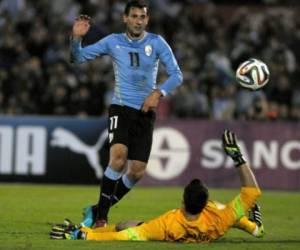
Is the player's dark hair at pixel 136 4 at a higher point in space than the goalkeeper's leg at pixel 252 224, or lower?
higher

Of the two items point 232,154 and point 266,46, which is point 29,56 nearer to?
point 266,46

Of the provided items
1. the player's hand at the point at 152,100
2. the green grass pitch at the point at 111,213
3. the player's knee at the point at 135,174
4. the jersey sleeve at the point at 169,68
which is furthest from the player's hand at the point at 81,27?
the green grass pitch at the point at 111,213

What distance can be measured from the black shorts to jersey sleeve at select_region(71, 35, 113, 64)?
611 millimetres

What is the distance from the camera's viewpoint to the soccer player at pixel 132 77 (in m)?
9.77

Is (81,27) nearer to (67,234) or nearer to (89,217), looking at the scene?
(89,217)

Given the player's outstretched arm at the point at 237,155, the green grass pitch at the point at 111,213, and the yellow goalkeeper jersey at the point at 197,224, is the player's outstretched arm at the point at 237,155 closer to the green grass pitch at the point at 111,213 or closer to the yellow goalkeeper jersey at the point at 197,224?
the yellow goalkeeper jersey at the point at 197,224

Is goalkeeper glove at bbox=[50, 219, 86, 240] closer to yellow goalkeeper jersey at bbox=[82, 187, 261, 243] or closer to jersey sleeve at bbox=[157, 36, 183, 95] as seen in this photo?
yellow goalkeeper jersey at bbox=[82, 187, 261, 243]

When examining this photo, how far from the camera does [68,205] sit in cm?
1294

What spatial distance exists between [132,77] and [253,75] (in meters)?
1.46

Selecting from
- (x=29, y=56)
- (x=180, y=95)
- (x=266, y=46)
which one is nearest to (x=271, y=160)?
(x=180, y=95)

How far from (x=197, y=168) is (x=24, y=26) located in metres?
5.43

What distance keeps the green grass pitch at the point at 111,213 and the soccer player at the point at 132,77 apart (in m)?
1.17

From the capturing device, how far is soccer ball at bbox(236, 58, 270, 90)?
409 inches

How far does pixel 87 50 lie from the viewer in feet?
32.4
